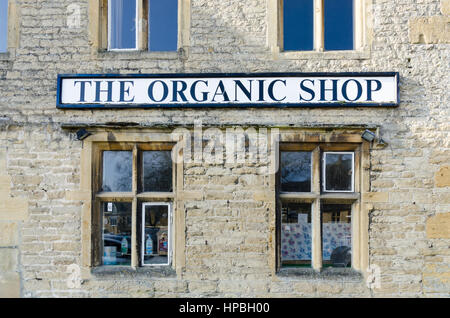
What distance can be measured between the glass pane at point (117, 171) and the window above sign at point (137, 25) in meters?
1.41

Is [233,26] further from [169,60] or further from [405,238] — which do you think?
[405,238]

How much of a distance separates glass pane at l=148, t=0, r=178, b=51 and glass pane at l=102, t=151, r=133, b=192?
5.01ft

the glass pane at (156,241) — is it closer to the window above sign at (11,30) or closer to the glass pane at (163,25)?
the glass pane at (163,25)

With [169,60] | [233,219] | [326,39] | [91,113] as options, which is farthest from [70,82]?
[326,39]

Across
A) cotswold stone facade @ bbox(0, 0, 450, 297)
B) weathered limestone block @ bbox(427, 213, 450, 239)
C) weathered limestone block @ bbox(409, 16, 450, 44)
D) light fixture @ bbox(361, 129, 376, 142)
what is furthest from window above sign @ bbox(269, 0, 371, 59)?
weathered limestone block @ bbox(427, 213, 450, 239)

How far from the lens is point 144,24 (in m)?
4.78

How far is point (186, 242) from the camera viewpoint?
14.4 ft

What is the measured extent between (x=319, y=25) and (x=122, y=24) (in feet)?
8.79

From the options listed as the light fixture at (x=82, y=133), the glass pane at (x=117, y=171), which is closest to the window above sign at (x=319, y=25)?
the glass pane at (x=117, y=171)

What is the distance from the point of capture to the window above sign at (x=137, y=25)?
4730 mm

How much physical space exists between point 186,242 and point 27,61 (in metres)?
3.13

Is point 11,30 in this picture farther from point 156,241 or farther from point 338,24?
point 338,24

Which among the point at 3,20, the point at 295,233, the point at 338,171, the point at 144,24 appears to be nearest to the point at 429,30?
the point at 338,171

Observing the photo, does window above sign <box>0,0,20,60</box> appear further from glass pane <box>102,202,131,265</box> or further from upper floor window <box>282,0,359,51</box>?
upper floor window <box>282,0,359,51</box>
